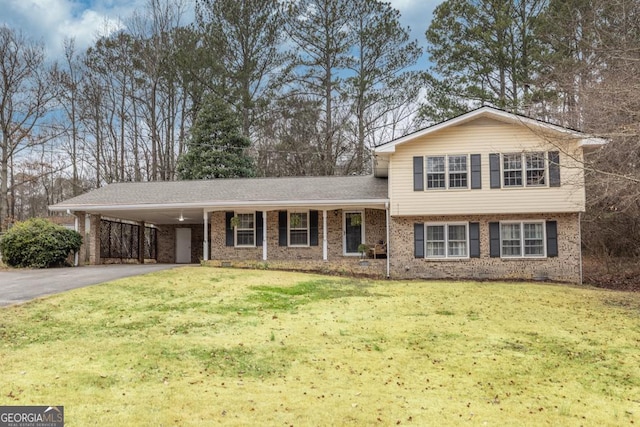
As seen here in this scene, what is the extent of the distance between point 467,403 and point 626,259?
1817cm

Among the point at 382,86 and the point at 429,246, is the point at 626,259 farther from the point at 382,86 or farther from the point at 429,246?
the point at 382,86

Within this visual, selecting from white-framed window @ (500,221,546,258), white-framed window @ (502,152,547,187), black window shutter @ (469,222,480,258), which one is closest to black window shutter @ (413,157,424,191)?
black window shutter @ (469,222,480,258)

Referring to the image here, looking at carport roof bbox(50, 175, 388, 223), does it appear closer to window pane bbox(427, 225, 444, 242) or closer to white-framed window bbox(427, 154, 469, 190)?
white-framed window bbox(427, 154, 469, 190)

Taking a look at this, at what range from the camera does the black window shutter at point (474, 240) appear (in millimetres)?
16562

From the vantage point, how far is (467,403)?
16.9ft

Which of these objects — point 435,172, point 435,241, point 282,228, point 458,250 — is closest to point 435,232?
point 435,241

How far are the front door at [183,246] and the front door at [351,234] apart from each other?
10114 millimetres

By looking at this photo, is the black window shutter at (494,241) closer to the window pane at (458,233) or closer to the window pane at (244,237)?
the window pane at (458,233)

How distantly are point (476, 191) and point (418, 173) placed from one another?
2011 mm

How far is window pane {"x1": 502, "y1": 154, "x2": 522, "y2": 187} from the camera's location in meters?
16.3

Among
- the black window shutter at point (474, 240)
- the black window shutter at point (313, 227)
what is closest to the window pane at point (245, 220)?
the black window shutter at point (313, 227)

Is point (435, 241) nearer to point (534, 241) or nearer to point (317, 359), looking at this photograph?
point (534, 241)

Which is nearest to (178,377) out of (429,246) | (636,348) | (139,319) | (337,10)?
(139,319)

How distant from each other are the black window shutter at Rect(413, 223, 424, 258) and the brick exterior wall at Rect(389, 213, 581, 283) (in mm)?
111
